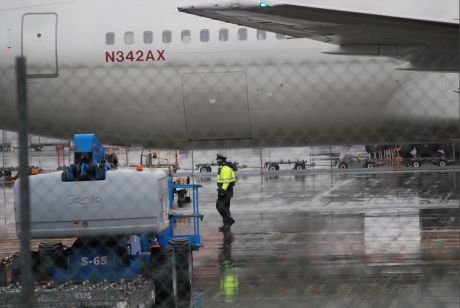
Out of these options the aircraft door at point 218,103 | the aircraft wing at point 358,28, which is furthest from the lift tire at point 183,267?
the aircraft door at point 218,103

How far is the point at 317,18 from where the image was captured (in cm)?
845

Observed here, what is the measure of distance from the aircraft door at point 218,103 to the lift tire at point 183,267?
170 inches

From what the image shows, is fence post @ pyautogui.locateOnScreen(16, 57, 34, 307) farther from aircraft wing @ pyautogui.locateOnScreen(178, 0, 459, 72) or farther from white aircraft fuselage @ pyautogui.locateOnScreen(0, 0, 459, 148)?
white aircraft fuselage @ pyautogui.locateOnScreen(0, 0, 459, 148)

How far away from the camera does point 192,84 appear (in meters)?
13.2

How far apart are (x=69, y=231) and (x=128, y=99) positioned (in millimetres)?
5297

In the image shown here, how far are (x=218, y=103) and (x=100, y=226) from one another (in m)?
5.28

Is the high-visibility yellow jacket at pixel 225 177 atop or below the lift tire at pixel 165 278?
atop

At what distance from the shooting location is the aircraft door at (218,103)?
43.1 feet

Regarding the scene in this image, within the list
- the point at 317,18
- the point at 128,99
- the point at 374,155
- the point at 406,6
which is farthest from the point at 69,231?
the point at 374,155

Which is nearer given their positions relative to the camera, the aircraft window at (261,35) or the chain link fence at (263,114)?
the chain link fence at (263,114)

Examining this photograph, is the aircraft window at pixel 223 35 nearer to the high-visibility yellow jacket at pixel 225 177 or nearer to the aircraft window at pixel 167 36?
the aircraft window at pixel 167 36

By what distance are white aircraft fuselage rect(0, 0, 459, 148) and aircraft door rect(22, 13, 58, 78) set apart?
0.02m

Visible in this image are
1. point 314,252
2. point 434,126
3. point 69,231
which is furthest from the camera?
point 434,126

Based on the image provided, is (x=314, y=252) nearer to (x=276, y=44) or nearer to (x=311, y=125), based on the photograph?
(x=311, y=125)
